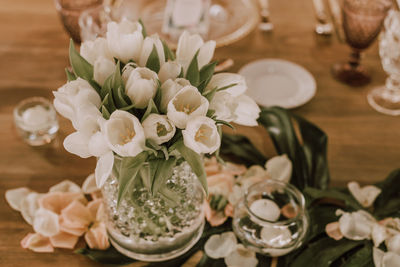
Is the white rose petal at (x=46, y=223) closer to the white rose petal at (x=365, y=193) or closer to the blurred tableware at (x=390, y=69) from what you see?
the white rose petal at (x=365, y=193)

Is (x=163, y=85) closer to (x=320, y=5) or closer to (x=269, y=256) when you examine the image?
(x=269, y=256)

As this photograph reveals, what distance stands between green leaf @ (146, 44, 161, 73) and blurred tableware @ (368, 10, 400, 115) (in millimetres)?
669

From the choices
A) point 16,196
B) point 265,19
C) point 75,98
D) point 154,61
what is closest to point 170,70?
point 154,61

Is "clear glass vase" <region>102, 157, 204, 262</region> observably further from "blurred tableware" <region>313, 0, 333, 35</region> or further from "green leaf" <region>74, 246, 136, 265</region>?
"blurred tableware" <region>313, 0, 333, 35</region>

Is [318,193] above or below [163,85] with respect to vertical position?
below

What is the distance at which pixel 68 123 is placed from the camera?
1.02 metres

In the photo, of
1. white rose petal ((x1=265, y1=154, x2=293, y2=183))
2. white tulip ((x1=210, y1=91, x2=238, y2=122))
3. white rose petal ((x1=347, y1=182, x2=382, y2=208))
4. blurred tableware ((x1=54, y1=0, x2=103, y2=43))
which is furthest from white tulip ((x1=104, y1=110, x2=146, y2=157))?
blurred tableware ((x1=54, y1=0, x2=103, y2=43))

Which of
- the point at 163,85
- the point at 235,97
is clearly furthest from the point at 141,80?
the point at 235,97

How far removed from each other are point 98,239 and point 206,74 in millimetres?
359

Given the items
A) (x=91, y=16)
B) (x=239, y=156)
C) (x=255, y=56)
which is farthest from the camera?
(x=255, y=56)

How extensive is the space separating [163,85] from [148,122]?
59 mm

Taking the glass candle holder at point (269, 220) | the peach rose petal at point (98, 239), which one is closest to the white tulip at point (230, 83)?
the glass candle holder at point (269, 220)

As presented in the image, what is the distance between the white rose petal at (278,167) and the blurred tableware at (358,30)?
0.39 m

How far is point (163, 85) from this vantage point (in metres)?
0.58
